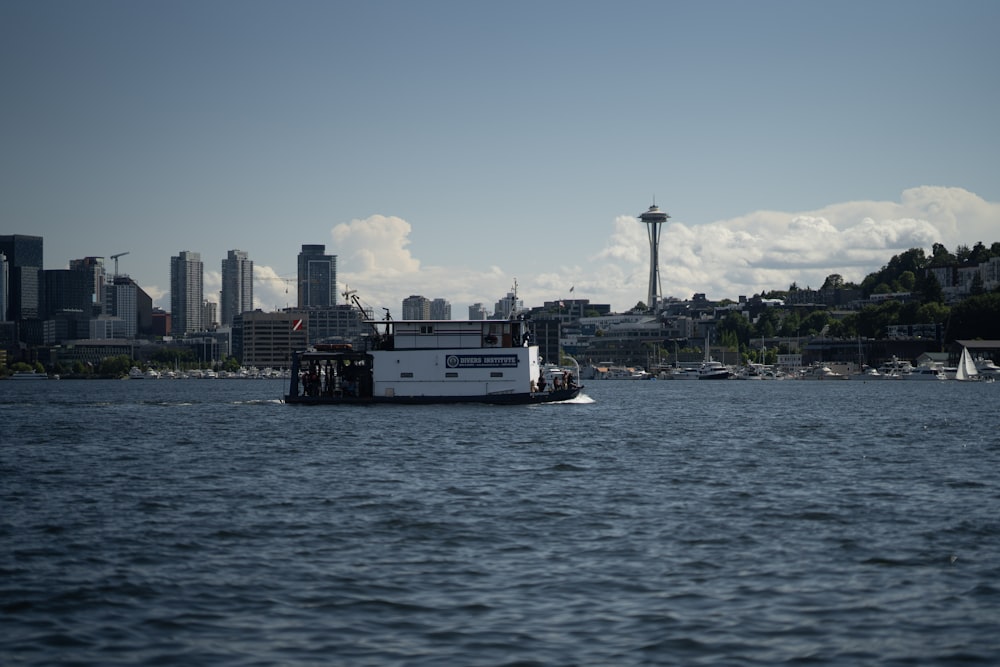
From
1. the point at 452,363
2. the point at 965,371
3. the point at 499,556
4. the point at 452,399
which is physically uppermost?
the point at 452,363

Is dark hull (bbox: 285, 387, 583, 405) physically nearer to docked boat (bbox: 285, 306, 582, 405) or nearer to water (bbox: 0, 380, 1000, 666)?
docked boat (bbox: 285, 306, 582, 405)

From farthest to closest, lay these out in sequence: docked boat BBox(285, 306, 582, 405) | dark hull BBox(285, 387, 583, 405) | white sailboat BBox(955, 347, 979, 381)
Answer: white sailboat BBox(955, 347, 979, 381)
docked boat BBox(285, 306, 582, 405)
dark hull BBox(285, 387, 583, 405)

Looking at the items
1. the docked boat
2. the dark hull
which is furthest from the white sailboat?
the docked boat

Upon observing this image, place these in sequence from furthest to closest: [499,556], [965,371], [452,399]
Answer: [965,371] < [452,399] < [499,556]

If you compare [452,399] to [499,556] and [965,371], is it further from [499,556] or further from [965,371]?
[965,371]

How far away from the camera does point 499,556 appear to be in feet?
76.9

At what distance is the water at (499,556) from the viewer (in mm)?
16953

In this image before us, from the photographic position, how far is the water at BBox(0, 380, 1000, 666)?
55.6 feet

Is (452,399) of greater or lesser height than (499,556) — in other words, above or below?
above

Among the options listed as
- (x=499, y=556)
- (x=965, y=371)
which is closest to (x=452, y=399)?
(x=499, y=556)

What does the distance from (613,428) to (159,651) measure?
5054cm

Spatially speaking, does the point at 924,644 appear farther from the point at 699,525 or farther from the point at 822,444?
the point at 822,444

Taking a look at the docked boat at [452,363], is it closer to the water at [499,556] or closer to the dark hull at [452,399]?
the dark hull at [452,399]

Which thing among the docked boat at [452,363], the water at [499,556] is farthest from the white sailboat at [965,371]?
the water at [499,556]
